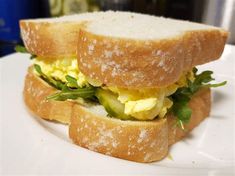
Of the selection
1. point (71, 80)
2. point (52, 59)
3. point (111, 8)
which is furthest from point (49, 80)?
point (111, 8)

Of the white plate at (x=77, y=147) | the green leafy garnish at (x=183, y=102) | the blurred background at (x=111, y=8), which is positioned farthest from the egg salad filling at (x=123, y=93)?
the blurred background at (x=111, y=8)

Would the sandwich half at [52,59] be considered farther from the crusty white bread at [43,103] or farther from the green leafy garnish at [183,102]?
the green leafy garnish at [183,102]

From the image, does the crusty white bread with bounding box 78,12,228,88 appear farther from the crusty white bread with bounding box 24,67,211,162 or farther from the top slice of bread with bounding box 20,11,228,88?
the crusty white bread with bounding box 24,67,211,162

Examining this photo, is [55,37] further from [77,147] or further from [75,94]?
[77,147]

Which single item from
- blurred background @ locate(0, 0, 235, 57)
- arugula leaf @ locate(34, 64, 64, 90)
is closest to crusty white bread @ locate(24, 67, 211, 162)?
arugula leaf @ locate(34, 64, 64, 90)

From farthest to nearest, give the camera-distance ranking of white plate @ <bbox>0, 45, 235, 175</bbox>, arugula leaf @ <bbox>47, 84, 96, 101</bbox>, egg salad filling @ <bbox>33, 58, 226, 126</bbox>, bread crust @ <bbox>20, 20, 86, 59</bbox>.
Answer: bread crust @ <bbox>20, 20, 86, 59</bbox> < arugula leaf @ <bbox>47, 84, 96, 101</bbox> < egg salad filling @ <bbox>33, 58, 226, 126</bbox> < white plate @ <bbox>0, 45, 235, 175</bbox>

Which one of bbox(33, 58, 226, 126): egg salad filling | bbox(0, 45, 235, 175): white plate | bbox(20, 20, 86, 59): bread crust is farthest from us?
bbox(20, 20, 86, 59): bread crust

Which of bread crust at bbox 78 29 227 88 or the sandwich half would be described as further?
the sandwich half
